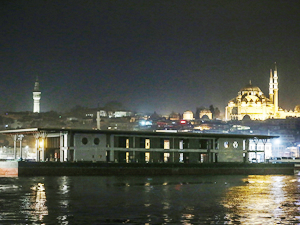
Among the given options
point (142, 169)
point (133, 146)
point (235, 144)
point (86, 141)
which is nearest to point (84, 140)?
point (86, 141)

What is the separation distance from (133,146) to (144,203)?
31.6 m

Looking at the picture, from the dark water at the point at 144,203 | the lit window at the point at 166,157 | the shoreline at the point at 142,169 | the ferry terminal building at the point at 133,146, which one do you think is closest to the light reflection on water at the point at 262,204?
the dark water at the point at 144,203

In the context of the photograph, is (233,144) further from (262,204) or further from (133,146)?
(262,204)

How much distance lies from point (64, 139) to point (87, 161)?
336cm

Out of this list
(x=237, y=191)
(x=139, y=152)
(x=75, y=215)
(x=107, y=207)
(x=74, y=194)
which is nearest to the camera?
(x=75, y=215)

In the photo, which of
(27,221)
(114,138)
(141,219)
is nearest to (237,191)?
(141,219)

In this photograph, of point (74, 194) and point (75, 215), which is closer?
point (75, 215)

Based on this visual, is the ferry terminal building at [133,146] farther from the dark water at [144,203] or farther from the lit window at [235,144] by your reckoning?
the dark water at [144,203]

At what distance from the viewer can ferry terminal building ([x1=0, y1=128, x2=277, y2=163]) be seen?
62.5m

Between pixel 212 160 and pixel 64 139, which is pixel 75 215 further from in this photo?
pixel 212 160

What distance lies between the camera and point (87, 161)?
6150cm

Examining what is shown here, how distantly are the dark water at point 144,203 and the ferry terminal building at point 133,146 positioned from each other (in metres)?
13.2

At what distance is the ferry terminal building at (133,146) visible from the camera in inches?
2459

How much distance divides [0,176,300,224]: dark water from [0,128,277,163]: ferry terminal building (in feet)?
43.5
